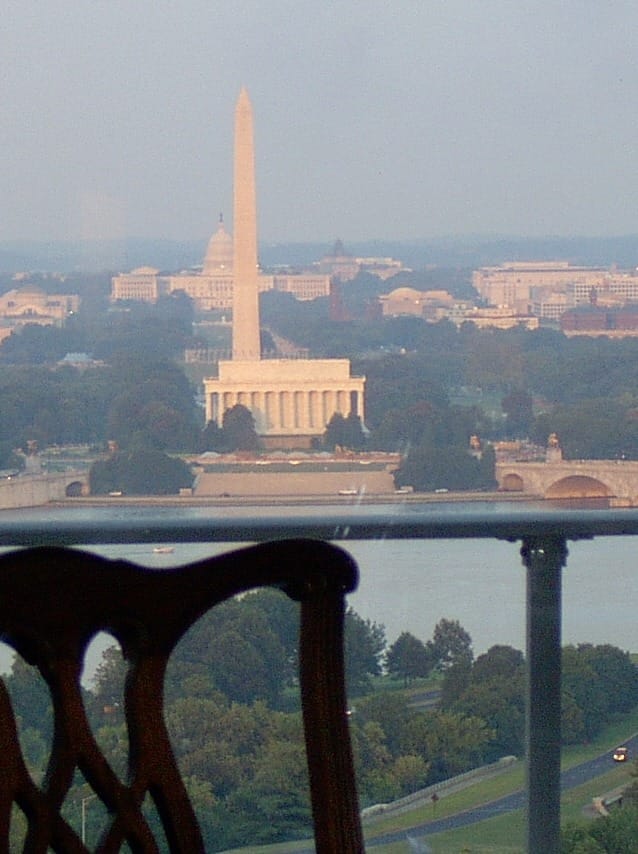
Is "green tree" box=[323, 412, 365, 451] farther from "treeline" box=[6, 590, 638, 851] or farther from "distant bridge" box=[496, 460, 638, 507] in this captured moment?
"treeline" box=[6, 590, 638, 851]

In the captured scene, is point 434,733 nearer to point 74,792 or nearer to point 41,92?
point 74,792

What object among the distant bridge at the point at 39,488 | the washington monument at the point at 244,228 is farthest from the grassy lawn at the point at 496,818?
the washington monument at the point at 244,228

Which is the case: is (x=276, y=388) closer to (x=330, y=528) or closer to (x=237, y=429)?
(x=237, y=429)

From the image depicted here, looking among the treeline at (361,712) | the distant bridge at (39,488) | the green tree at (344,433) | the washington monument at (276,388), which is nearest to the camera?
the treeline at (361,712)

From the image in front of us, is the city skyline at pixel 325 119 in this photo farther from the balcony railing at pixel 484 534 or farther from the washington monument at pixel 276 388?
the balcony railing at pixel 484 534

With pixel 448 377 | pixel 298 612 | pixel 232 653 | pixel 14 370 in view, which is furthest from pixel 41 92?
pixel 298 612

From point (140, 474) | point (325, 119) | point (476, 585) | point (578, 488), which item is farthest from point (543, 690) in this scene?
point (325, 119)
